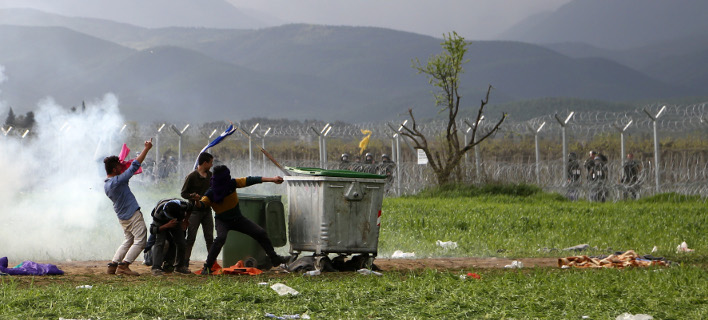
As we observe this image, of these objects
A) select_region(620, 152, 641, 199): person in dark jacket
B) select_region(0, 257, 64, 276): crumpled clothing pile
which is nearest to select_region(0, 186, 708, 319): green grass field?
select_region(0, 257, 64, 276): crumpled clothing pile

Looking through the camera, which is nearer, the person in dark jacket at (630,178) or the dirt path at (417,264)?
the dirt path at (417,264)

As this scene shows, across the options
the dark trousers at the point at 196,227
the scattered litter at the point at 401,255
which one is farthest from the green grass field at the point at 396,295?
the dark trousers at the point at 196,227

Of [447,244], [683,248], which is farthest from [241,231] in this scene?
[683,248]

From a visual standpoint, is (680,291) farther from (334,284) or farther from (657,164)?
(657,164)

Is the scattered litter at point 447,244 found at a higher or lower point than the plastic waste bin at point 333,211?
lower

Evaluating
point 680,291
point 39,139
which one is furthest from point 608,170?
point 39,139

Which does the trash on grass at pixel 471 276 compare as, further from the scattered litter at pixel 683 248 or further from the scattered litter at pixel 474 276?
the scattered litter at pixel 683 248

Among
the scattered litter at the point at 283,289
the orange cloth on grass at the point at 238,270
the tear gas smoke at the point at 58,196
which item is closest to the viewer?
the scattered litter at the point at 283,289

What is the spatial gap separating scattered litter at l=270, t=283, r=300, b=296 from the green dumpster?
240 cm

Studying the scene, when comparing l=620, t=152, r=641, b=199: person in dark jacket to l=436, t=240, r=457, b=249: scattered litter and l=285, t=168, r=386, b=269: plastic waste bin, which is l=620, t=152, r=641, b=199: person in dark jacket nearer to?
l=436, t=240, r=457, b=249: scattered litter

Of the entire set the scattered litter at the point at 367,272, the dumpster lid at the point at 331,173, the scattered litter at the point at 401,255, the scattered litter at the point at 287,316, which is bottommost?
the scattered litter at the point at 401,255

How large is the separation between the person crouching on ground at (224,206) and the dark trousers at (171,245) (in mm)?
314

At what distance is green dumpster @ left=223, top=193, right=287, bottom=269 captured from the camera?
10.7m

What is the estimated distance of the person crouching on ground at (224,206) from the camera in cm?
1009
